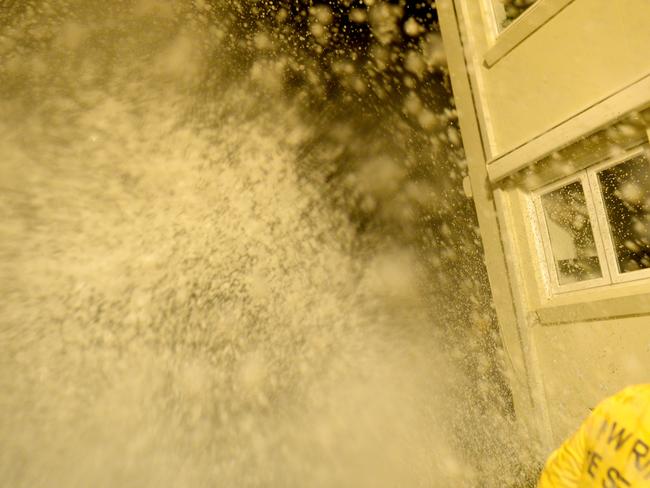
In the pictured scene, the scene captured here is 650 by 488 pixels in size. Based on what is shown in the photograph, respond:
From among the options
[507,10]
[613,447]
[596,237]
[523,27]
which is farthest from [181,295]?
[613,447]

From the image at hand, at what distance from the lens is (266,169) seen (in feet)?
23.5

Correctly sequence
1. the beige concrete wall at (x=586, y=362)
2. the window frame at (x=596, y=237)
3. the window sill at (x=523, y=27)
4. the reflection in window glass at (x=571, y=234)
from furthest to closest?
1. the window sill at (x=523, y=27)
2. the reflection in window glass at (x=571, y=234)
3. the window frame at (x=596, y=237)
4. the beige concrete wall at (x=586, y=362)

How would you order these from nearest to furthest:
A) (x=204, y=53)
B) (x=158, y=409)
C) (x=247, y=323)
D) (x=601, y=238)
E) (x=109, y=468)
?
(x=601, y=238) < (x=109, y=468) < (x=158, y=409) < (x=247, y=323) < (x=204, y=53)

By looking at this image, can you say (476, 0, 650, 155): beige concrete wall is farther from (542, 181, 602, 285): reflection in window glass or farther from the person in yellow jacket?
the person in yellow jacket

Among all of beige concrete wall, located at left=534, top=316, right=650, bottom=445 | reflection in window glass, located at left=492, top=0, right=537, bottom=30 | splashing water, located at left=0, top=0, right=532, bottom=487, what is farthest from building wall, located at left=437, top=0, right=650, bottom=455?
splashing water, located at left=0, top=0, right=532, bottom=487

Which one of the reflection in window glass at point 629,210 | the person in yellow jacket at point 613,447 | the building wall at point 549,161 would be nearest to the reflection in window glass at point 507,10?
the building wall at point 549,161

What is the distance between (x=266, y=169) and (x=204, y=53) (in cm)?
194

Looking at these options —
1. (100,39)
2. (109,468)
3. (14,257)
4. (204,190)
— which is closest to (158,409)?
(109,468)

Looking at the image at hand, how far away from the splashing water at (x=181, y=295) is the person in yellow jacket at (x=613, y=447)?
2.70 m

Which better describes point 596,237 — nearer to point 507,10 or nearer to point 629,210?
point 629,210

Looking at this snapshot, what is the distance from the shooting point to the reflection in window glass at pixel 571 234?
3982 millimetres

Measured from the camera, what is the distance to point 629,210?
3.68 m

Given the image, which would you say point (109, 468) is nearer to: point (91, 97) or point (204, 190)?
point (204, 190)

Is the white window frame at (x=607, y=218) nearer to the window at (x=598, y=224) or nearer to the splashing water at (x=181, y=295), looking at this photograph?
the window at (x=598, y=224)
